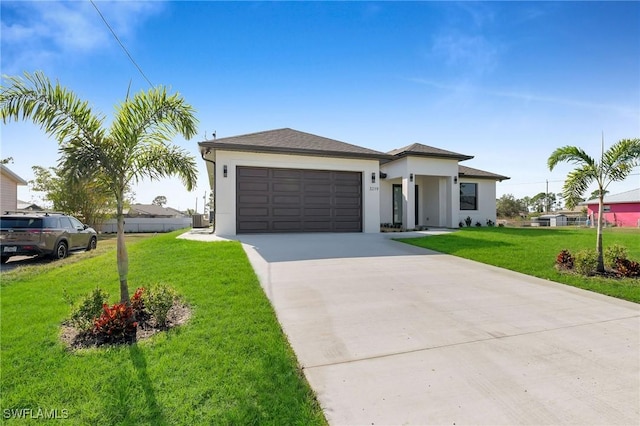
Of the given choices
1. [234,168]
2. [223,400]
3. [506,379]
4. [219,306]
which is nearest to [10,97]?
[219,306]

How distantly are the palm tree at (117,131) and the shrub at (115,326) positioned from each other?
37 cm

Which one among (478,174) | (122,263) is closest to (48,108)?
(122,263)

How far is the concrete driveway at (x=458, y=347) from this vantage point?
2252 millimetres

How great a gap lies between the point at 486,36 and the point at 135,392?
40.5 feet

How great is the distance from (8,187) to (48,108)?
21.7m

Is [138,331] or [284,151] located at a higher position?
[284,151]

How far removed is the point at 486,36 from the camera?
30.8 feet

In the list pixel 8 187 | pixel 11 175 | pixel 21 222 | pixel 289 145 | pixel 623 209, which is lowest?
pixel 21 222

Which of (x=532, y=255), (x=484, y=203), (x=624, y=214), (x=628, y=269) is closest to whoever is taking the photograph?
(x=628, y=269)

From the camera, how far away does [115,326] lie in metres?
3.47

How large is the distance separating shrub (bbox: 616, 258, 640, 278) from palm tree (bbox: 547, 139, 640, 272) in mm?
349

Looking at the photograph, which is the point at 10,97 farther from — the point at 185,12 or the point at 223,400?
the point at 185,12

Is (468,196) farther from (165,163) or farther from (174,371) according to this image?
(174,371)

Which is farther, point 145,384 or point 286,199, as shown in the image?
point 286,199
